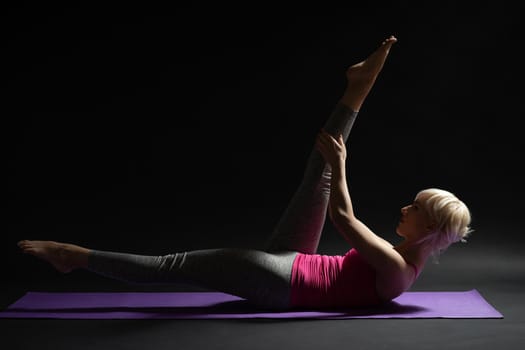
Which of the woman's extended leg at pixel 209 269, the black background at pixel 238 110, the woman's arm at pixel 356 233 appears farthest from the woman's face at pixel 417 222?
the black background at pixel 238 110

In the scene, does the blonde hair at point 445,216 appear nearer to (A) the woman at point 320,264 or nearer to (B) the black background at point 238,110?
(A) the woman at point 320,264

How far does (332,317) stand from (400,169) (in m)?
2.63

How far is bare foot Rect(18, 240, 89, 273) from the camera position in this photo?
171 inches

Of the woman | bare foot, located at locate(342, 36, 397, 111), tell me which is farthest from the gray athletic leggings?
bare foot, located at locate(342, 36, 397, 111)

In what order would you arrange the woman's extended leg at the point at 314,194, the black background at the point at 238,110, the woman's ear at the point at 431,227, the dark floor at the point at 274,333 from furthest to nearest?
the black background at the point at 238,110, the woman's extended leg at the point at 314,194, the woman's ear at the point at 431,227, the dark floor at the point at 274,333

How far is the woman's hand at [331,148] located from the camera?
428 centimetres

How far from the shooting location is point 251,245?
590 cm

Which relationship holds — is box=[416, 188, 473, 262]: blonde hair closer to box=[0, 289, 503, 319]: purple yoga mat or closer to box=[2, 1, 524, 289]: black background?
box=[0, 289, 503, 319]: purple yoga mat

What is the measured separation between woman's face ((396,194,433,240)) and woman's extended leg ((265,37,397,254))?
521mm

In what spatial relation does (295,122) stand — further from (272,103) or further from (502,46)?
(502,46)

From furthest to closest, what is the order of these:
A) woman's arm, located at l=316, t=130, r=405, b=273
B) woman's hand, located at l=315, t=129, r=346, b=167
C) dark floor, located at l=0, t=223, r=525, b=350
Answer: woman's hand, located at l=315, t=129, r=346, b=167, woman's arm, located at l=316, t=130, r=405, b=273, dark floor, located at l=0, t=223, r=525, b=350

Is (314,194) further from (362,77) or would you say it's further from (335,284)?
(362,77)

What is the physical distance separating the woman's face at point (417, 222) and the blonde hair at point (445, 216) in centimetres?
2

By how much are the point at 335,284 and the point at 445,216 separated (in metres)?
0.66
